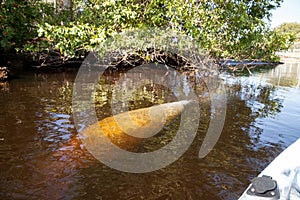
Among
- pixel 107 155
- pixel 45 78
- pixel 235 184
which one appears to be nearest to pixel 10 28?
pixel 45 78

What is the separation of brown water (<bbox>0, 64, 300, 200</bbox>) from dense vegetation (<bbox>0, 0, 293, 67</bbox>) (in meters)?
2.72

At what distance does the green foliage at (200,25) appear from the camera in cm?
851

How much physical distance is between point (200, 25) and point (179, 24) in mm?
810

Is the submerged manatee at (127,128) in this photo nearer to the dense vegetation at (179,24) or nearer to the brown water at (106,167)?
the brown water at (106,167)

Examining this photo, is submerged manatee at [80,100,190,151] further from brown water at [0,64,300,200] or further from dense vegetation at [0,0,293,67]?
dense vegetation at [0,0,293,67]

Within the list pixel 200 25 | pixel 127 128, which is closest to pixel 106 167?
pixel 127 128

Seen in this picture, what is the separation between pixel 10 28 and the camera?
400 inches

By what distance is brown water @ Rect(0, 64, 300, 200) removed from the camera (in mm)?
3201

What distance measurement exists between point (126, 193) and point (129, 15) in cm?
731

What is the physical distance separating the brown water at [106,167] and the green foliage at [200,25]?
2.71 metres

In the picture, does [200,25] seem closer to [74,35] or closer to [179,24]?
[179,24]

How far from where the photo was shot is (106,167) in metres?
3.74

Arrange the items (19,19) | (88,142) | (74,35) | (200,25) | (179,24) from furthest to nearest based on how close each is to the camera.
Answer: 1. (19,19)
2. (74,35)
3. (179,24)
4. (200,25)
5. (88,142)

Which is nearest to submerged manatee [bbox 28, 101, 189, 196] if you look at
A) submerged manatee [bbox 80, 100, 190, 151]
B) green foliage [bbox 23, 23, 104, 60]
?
submerged manatee [bbox 80, 100, 190, 151]
